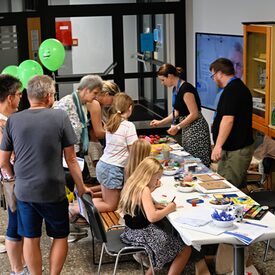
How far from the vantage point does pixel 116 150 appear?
5.56m

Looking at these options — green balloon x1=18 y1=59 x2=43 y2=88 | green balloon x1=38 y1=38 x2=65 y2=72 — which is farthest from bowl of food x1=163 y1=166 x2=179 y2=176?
green balloon x1=38 y1=38 x2=65 y2=72

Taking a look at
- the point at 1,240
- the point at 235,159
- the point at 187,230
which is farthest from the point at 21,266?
the point at 235,159

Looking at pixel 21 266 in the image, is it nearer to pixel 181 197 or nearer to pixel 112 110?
pixel 181 197

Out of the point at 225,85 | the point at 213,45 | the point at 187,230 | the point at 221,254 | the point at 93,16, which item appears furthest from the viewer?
the point at 93,16

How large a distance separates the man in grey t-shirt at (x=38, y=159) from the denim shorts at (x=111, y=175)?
1193mm

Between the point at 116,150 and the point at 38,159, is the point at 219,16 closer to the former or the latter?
the point at 116,150

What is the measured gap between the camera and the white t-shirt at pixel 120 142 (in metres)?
5.51

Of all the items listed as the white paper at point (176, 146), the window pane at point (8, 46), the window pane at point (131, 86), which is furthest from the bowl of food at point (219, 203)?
the window pane at point (8, 46)

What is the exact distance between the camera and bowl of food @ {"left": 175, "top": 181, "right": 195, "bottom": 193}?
15.7 feet

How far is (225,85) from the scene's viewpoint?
558 centimetres

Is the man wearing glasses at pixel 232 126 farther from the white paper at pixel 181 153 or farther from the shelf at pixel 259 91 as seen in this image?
the shelf at pixel 259 91

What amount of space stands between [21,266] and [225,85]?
92.7 inches

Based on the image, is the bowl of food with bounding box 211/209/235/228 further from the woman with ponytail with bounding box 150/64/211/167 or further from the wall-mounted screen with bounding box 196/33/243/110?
the wall-mounted screen with bounding box 196/33/243/110

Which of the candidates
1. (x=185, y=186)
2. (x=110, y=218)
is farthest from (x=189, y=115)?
(x=185, y=186)
